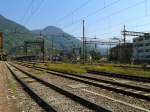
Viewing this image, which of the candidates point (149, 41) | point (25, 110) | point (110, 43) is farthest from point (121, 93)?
point (149, 41)

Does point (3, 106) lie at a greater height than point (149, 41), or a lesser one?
lesser

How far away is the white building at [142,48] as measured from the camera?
130 metres

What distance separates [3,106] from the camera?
12570 millimetres

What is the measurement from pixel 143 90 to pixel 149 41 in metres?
117

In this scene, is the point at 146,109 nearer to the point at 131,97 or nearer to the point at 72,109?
the point at 72,109

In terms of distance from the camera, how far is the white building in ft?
427

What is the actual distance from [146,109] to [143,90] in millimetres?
5809

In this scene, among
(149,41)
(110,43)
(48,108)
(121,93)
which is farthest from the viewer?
(149,41)

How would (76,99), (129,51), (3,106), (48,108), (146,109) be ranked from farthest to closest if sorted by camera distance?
(129,51) → (76,99) → (3,106) → (48,108) → (146,109)

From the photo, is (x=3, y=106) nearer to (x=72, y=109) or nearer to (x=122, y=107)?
(x=72, y=109)

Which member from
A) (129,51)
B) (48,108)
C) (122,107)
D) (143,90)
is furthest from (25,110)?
(129,51)

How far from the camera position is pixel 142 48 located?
5320 inches

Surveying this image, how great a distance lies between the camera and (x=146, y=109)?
34.7 feet

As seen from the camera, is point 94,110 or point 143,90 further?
point 143,90
